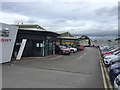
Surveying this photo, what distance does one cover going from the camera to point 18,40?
77.0 feet

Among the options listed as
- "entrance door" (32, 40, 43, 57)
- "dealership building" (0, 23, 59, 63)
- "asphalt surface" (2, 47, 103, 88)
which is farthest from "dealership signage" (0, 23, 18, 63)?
"entrance door" (32, 40, 43, 57)

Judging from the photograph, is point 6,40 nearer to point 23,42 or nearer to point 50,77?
point 23,42

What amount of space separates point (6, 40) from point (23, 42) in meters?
4.10

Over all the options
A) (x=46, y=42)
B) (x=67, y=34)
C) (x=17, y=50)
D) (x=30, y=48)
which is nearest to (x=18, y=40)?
(x=17, y=50)

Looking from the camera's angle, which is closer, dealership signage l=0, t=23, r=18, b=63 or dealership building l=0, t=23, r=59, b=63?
dealership signage l=0, t=23, r=18, b=63

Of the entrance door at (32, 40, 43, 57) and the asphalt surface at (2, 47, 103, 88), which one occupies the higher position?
the entrance door at (32, 40, 43, 57)

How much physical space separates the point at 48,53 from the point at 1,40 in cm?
1196

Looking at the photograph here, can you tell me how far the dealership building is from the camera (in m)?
18.2

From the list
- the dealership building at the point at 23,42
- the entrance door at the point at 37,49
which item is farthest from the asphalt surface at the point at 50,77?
the entrance door at the point at 37,49

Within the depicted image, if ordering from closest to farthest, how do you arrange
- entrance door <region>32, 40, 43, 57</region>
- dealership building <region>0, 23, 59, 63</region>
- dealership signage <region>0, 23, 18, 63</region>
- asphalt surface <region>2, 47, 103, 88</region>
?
asphalt surface <region>2, 47, 103, 88</region> → dealership signage <region>0, 23, 18, 63</region> → dealership building <region>0, 23, 59, 63</region> → entrance door <region>32, 40, 43, 57</region>

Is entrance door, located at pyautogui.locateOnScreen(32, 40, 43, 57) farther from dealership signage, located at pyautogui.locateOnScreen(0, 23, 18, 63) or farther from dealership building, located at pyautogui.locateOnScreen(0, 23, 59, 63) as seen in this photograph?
dealership signage, located at pyautogui.locateOnScreen(0, 23, 18, 63)

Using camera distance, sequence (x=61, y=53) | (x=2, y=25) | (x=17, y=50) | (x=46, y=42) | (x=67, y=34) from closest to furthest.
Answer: (x=2, y=25) < (x=17, y=50) < (x=46, y=42) < (x=61, y=53) < (x=67, y=34)

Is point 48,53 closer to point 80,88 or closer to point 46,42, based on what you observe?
point 46,42

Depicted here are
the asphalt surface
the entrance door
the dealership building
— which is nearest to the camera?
the asphalt surface
